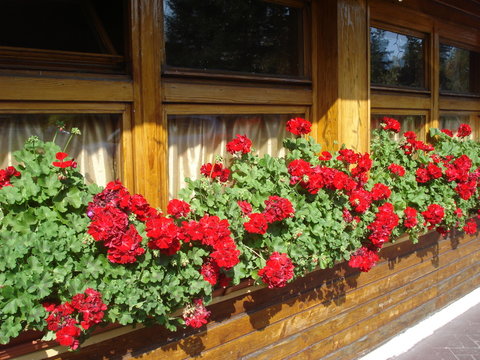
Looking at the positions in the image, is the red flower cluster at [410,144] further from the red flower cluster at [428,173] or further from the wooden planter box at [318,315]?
the wooden planter box at [318,315]

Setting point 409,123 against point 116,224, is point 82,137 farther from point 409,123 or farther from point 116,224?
point 409,123

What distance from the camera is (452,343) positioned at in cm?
407

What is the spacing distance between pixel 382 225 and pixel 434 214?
718 millimetres

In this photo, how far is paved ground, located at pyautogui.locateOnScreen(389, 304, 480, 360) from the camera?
3.85 m

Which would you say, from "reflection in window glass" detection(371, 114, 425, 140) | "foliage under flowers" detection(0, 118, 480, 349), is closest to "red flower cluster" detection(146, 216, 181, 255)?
"foliage under flowers" detection(0, 118, 480, 349)

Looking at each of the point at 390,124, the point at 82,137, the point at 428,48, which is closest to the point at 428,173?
the point at 390,124

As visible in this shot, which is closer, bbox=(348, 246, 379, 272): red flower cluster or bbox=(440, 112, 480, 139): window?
bbox=(348, 246, 379, 272): red flower cluster

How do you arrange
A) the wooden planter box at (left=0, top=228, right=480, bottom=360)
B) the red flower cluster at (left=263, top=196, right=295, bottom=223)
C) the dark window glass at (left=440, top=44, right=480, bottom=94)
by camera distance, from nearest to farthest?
the wooden planter box at (left=0, top=228, right=480, bottom=360), the red flower cluster at (left=263, top=196, right=295, bottom=223), the dark window glass at (left=440, top=44, right=480, bottom=94)

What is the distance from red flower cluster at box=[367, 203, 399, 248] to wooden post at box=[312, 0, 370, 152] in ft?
2.04

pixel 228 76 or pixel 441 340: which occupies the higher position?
pixel 228 76

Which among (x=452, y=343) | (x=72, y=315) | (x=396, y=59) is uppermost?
(x=396, y=59)

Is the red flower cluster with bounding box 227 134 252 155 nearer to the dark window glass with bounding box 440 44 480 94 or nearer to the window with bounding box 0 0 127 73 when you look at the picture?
the window with bounding box 0 0 127 73

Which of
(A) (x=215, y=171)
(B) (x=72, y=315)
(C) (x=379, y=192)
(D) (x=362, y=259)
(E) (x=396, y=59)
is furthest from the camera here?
(E) (x=396, y=59)

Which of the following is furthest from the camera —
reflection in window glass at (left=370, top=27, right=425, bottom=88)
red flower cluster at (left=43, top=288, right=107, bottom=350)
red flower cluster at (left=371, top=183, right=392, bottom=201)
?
reflection in window glass at (left=370, top=27, right=425, bottom=88)
